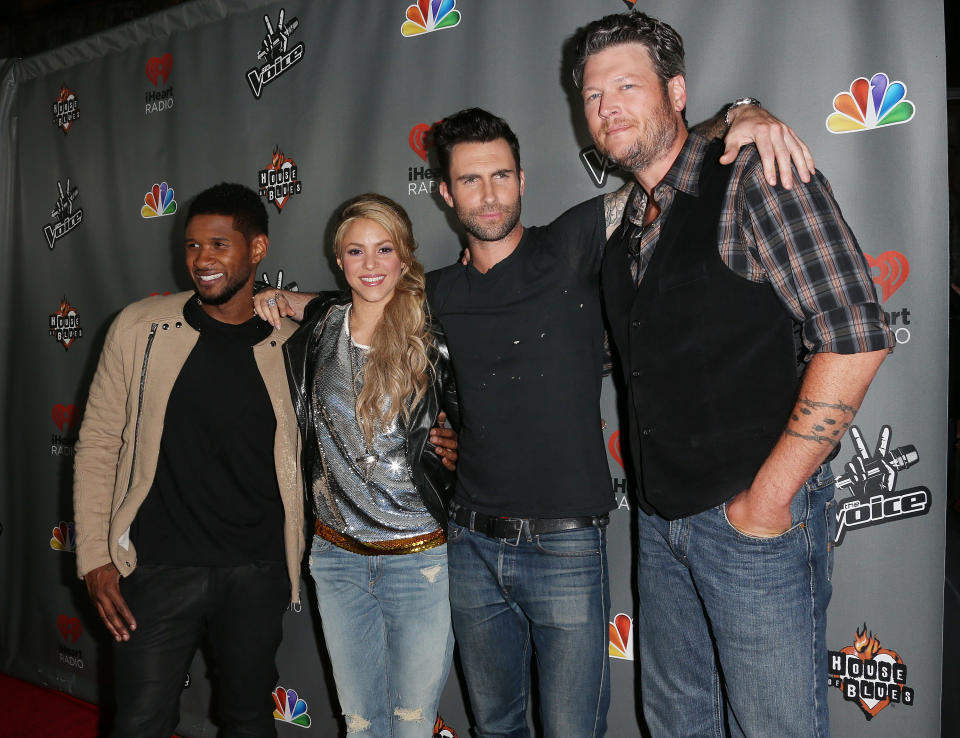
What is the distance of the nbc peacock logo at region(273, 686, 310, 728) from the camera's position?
3.03 m

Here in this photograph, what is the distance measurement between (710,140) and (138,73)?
2947 mm

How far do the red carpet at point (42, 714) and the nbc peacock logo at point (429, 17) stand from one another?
134 inches

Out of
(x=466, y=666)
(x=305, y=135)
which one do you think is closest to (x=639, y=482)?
(x=466, y=666)

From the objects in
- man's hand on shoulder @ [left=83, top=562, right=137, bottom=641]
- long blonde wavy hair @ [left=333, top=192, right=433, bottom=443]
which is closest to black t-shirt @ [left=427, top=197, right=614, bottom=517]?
long blonde wavy hair @ [left=333, top=192, right=433, bottom=443]

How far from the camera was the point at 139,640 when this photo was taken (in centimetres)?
214

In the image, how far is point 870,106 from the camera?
81.0 inches

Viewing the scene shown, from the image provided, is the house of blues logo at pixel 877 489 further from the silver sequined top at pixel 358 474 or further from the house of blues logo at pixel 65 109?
the house of blues logo at pixel 65 109

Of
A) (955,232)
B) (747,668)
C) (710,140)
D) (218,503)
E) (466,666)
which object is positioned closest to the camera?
(747,668)

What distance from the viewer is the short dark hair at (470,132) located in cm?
207

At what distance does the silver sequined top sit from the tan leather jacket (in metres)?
0.20

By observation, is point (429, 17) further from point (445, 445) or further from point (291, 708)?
point (291, 708)

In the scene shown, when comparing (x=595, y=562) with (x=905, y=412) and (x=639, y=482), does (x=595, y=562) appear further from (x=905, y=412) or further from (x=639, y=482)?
(x=905, y=412)

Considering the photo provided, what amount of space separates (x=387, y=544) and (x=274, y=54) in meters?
2.23

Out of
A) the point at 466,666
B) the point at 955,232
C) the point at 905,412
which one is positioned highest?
the point at 955,232
